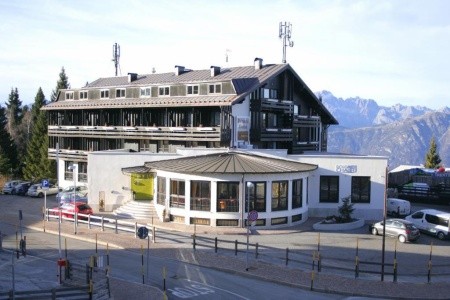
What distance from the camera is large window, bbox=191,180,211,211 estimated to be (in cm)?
3572

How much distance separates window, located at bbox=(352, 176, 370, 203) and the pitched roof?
3.58 meters

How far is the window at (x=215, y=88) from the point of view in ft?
153

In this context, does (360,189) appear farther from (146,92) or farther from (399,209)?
(146,92)

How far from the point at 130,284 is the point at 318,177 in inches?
853

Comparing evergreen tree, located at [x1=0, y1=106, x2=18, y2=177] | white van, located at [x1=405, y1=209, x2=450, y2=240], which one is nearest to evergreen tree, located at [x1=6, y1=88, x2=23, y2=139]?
evergreen tree, located at [x1=0, y1=106, x2=18, y2=177]

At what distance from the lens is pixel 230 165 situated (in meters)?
35.9

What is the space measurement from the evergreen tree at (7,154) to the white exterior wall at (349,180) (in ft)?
149

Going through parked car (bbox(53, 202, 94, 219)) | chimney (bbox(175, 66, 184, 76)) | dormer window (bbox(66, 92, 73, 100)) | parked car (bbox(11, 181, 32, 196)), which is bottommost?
parked car (bbox(11, 181, 32, 196))

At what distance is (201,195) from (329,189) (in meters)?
10.9

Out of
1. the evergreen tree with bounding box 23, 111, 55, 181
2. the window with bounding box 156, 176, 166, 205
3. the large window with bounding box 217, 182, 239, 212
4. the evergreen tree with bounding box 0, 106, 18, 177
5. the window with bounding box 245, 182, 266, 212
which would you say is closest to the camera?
the large window with bounding box 217, 182, 239, 212

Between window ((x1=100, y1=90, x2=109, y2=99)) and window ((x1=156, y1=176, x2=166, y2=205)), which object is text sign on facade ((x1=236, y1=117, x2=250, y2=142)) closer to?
window ((x1=156, y1=176, x2=166, y2=205))

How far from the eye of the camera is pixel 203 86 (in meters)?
48.0

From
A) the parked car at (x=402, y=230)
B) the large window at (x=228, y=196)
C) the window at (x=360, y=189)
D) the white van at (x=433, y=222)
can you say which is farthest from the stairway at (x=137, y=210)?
the white van at (x=433, y=222)

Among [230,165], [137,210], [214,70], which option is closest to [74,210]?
[137,210]
